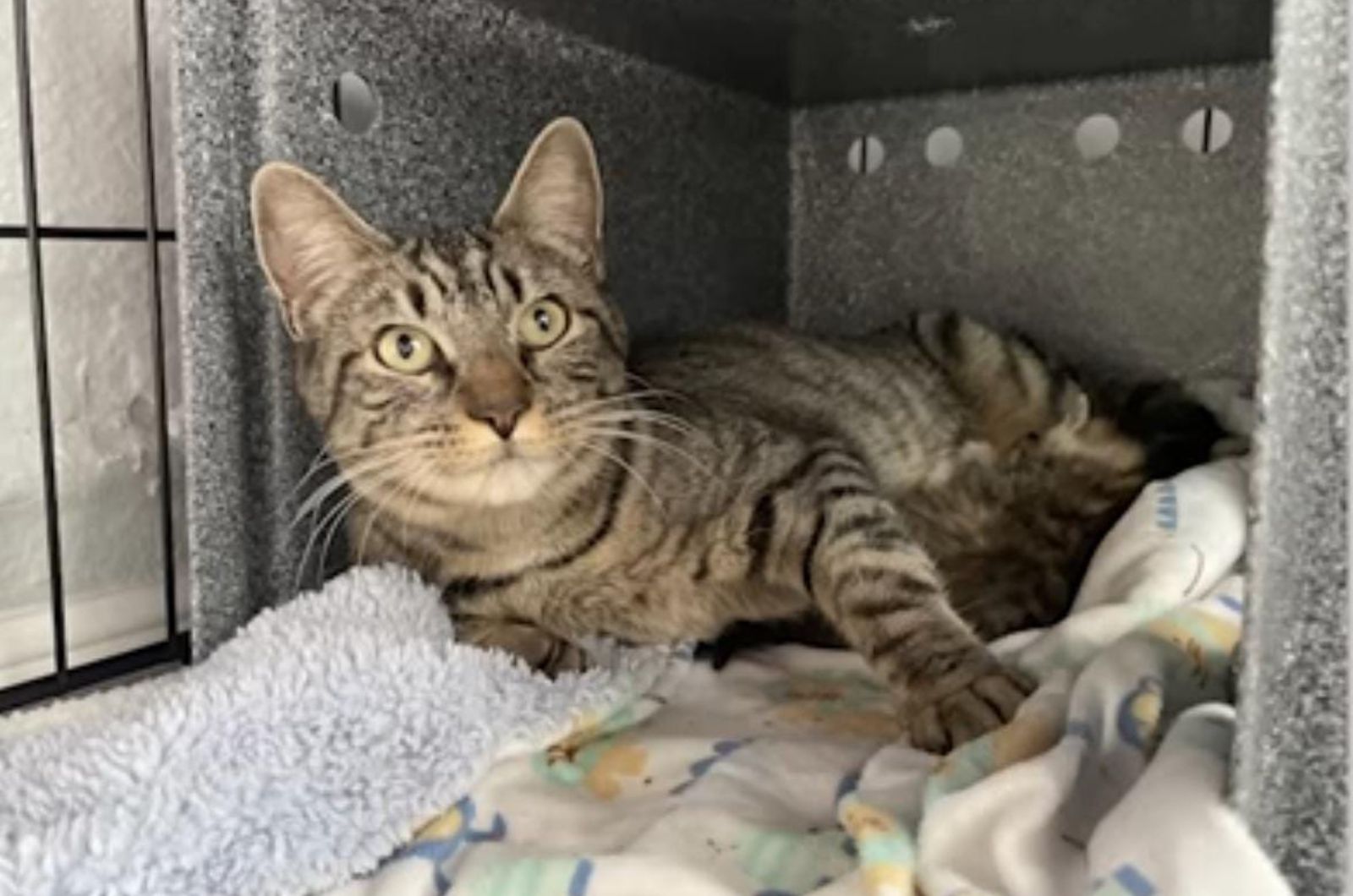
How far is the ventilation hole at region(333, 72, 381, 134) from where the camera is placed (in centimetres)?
122

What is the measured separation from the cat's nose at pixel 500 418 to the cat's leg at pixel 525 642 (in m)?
0.18

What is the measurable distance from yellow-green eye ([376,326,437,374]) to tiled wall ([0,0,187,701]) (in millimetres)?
208

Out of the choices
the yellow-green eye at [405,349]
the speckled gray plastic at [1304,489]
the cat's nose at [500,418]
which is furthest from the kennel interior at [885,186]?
the cat's nose at [500,418]

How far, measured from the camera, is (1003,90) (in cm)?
168

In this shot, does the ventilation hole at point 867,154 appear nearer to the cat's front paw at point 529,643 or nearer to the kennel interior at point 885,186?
the kennel interior at point 885,186

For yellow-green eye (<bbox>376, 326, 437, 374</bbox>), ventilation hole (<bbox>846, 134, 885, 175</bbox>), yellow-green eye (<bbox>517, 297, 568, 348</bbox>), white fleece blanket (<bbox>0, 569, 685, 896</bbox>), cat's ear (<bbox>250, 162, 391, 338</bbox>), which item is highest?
ventilation hole (<bbox>846, 134, 885, 175</bbox>)

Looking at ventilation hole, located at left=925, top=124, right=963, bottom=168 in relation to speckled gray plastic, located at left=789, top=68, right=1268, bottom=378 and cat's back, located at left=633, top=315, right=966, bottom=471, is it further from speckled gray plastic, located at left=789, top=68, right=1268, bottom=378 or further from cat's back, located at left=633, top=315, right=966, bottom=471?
cat's back, located at left=633, top=315, right=966, bottom=471

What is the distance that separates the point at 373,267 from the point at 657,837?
0.55m

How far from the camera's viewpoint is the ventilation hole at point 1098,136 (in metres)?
1.64

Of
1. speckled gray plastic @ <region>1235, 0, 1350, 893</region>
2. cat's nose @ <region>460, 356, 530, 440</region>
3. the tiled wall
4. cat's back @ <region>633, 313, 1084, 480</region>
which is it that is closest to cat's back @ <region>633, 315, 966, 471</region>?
cat's back @ <region>633, 313, 1084, 480</region>

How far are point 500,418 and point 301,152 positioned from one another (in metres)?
0.30

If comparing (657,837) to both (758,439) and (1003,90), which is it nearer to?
(758,439)

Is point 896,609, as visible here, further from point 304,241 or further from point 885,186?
point 885,186

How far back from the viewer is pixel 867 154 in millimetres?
1766
